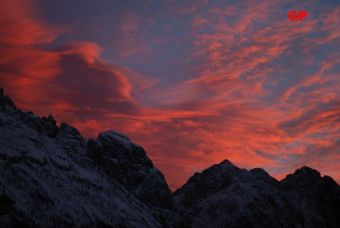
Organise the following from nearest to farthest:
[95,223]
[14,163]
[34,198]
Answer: [34,198], [14,163], [95,223]

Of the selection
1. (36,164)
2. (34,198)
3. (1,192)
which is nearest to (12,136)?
(36,164)

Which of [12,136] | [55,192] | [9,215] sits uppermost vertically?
[12,136]

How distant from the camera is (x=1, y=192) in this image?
13300 cm

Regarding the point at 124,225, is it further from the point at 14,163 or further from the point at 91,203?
the point at 14,163

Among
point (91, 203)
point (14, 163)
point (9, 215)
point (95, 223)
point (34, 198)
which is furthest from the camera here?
point (91, 203)

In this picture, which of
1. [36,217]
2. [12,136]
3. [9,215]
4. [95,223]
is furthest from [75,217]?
[12,136]

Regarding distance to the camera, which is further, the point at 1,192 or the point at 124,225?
the point at 124,225

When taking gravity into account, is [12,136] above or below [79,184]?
→ above

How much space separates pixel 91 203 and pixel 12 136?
4480cm

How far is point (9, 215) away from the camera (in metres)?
130

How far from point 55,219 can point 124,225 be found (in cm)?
4927

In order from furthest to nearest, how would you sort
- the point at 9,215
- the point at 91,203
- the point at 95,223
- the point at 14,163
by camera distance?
the point at 91,203
the point at 95,223
the point at 14,163
the point at 9,215

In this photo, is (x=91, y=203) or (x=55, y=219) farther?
(x=91, y=203)

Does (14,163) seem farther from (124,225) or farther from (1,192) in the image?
(124,225)
